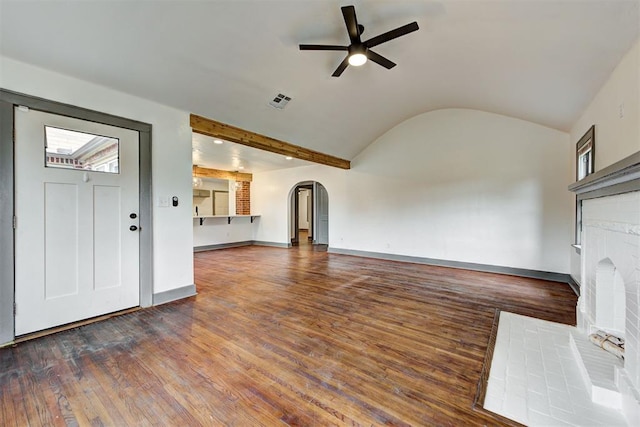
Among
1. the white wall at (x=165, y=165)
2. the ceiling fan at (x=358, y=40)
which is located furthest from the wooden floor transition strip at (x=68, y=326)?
the ceiling fan at (x=358, y=40)

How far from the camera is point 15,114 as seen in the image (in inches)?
92.6

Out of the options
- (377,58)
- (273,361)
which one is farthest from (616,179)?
(273,361)

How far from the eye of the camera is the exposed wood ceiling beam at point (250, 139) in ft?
12.1

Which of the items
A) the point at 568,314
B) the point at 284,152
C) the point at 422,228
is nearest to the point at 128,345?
the point at 284,152

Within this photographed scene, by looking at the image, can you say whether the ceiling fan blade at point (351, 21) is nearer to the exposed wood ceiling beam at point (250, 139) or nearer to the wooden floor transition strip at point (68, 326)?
the exposed wood ceiling beam at point (250, 139)

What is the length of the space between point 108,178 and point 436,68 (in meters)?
4.32

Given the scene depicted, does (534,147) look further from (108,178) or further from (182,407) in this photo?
(108,178)

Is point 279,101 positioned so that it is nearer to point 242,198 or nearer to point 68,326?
point 68,326

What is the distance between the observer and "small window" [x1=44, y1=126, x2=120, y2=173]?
2578mm

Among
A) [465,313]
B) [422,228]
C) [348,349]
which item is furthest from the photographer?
[422,228]

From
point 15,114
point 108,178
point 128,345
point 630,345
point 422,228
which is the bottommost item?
point 128,345

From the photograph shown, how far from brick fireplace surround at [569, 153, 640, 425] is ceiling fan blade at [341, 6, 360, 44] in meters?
2.04

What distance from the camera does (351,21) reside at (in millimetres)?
2211

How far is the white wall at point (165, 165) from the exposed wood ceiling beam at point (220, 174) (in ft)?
14.0
